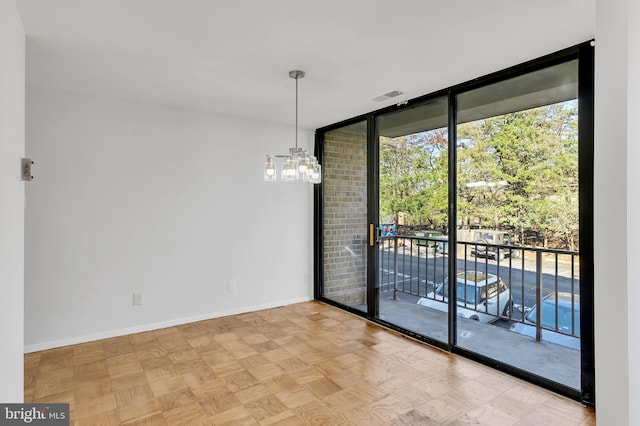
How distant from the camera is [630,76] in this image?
146cm

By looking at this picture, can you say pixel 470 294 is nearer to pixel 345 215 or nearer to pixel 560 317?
pixel 560 317

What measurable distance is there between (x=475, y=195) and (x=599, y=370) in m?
1.81

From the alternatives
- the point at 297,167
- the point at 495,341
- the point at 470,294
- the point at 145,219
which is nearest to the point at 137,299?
the point at 145,219

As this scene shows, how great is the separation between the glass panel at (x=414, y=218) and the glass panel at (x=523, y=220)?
0.77ft

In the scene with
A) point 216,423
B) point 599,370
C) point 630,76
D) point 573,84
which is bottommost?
point 216,423

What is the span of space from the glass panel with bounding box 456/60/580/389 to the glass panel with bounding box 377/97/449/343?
0.77 feet

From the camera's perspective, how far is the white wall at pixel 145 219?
326 cm

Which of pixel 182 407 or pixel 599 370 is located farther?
A: pixel 182 407

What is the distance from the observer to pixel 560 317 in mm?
3203

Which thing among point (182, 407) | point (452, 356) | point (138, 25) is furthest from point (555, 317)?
point (138, 25)

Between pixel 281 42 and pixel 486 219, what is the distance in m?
2.30

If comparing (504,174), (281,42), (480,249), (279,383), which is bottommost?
(279,383)

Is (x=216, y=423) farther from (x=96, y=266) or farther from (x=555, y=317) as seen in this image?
(x=555, y=317)

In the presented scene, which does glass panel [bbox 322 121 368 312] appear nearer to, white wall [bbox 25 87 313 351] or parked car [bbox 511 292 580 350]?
white wall [bbox 25 87 313 351]
